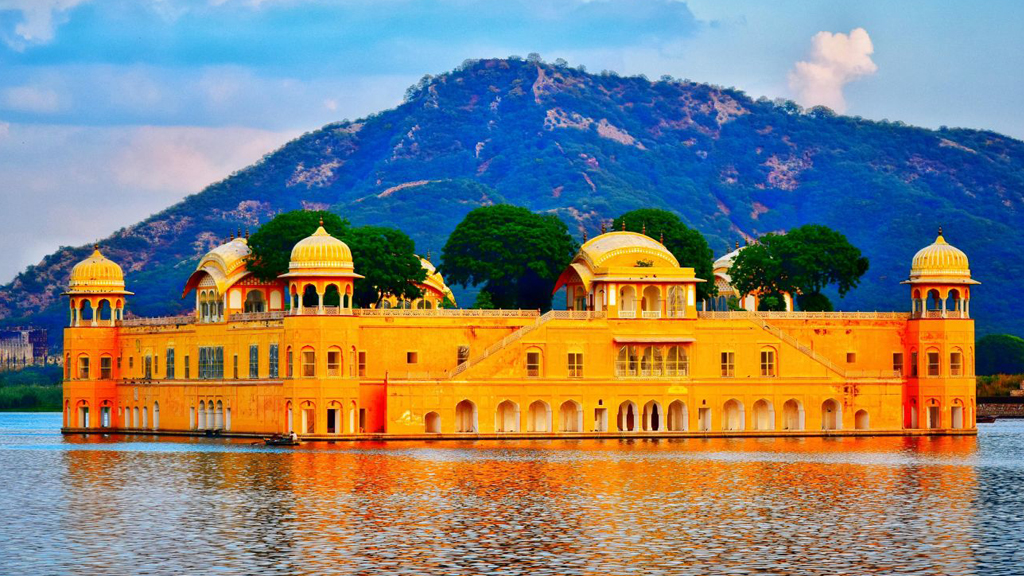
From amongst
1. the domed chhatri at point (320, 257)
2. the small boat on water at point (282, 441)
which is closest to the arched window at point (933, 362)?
the domed chhatri at point (320, 257)

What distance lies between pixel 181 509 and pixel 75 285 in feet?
140

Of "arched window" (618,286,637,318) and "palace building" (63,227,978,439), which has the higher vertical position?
"arched window" (618,286,637,318)

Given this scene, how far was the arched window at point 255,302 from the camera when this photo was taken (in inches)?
3433

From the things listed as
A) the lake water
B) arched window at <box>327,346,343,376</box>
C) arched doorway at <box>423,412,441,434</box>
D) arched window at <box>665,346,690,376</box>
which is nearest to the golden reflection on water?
the lake water

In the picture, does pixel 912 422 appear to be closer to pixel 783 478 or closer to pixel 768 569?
pixel 783 478

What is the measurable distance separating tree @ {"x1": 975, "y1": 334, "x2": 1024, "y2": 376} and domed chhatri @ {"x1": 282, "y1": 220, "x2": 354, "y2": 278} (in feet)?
218

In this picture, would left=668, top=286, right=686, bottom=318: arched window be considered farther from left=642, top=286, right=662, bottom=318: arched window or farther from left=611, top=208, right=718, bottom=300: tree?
left=611, top=208, right=718, bottom=300: tree

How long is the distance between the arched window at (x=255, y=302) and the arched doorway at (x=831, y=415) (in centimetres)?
2552

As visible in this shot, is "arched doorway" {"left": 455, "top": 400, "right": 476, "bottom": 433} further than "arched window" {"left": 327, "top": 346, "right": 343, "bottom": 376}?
Yes

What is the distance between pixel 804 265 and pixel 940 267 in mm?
8874

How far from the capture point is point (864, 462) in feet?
217

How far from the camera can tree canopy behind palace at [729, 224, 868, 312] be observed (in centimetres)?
9369

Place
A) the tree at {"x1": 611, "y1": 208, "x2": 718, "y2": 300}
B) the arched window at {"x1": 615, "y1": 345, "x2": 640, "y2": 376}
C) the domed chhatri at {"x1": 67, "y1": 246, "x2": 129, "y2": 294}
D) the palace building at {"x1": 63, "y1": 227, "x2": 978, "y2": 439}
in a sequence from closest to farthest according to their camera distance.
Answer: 1. the palace building at {"x1": 63, "y1": 227, "x2": 978, "y2": 439}
2. the arched window at {"x1": 615, "y1": 345, "x2": 640, "y2": 376}
3. the domed chhatri at {"x1": 67, "y1": 246, "x2": 129, "y2": 294}
4. the tree at {"x1": 611, "y1": 208, "x2": 718, "y2": 300}

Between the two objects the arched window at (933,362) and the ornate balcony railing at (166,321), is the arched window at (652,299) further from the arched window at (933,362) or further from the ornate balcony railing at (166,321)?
the ornate balcony railing at (166,321)
